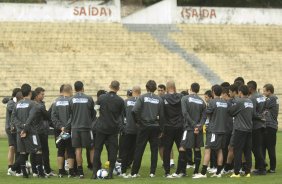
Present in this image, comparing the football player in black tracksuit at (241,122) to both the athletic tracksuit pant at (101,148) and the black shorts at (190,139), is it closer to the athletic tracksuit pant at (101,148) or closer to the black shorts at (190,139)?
the black shorts at (190,139)

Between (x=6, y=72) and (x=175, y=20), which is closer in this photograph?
(x=6, y=72)

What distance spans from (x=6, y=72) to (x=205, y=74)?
34.1ft

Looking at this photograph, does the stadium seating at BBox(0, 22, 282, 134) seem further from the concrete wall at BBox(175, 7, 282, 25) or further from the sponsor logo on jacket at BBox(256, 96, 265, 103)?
the sponsor logo on jacket at BBox(256, 96, 265, 103)

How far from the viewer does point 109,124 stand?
17.6m

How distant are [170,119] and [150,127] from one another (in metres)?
0.65

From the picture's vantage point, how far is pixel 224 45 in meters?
44.9

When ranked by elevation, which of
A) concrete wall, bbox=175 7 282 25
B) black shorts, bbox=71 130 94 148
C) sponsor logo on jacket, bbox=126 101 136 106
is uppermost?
concrete wall, bbox=175 7 282 25

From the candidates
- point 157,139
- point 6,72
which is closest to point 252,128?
point 157,139

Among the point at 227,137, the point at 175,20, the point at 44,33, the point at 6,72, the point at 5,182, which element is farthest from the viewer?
the point at 175,20

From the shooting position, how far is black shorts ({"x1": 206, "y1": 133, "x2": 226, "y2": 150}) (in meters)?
17.9

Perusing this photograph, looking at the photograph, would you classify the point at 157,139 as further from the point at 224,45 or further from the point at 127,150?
the point at 224,45

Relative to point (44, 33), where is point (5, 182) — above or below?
below

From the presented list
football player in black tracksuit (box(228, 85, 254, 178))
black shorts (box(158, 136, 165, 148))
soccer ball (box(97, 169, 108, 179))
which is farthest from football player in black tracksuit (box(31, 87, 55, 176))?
football player in black tracksuit (box(228, 85, 254, 178))

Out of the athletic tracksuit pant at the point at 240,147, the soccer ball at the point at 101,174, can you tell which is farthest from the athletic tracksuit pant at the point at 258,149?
the soccer ball at the point at 101,174
